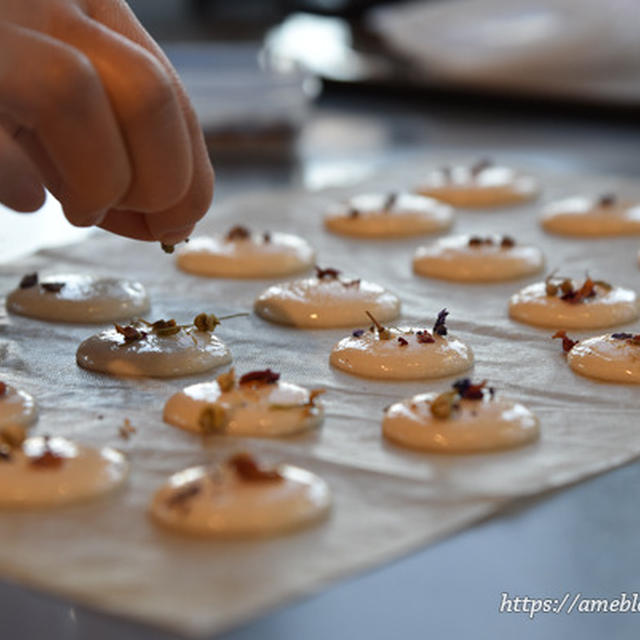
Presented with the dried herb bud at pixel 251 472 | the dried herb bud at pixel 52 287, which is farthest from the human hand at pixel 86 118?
the dried herb bud at pixel 52 287

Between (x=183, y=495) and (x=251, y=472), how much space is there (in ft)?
0.30

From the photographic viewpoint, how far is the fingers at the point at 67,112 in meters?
1.59

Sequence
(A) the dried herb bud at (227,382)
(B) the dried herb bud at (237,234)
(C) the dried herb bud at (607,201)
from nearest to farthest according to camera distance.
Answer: (A) the dried herb bud at (227,382) < (B) the dried herb bud at (237,234) < (C) the dried herb bud at (607,201)

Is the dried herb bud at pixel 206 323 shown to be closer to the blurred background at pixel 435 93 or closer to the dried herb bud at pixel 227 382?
the dried herb bud at pixel 227 382

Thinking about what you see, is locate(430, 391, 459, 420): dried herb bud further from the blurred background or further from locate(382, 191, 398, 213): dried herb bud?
the blurred background

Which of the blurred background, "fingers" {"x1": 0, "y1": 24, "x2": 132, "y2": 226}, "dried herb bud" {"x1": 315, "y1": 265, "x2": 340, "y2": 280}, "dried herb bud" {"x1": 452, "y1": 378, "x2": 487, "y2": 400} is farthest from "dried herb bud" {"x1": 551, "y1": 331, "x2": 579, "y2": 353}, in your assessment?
the blurred background

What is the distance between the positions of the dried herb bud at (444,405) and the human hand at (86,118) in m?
0.47

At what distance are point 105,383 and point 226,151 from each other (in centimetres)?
189

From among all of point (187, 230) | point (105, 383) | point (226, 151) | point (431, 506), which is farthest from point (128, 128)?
point (226, 151)

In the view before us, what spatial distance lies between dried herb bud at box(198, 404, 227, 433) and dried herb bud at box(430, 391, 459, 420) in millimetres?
300

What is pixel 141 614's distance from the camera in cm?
131

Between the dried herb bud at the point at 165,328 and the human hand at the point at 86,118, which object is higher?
the human hand at the point at 86,118

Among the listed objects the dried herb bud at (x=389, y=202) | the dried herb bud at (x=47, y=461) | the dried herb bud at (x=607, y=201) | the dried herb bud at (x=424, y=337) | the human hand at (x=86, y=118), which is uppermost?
the human hand at (x=86, y=118)

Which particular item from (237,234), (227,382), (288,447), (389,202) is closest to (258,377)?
(227,382)
